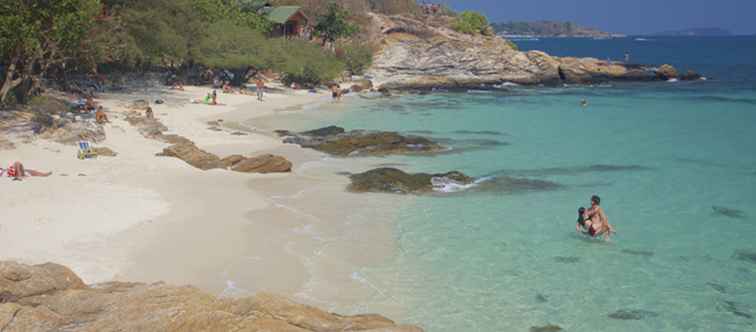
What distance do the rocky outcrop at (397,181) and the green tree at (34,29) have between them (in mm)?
12111

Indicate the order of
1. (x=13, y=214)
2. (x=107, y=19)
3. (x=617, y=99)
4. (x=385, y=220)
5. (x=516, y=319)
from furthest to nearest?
(x=617, y=99) < (x=107, y=19) < (x=385, y=220) < (x=13, y=214) < (x=516, y=319)

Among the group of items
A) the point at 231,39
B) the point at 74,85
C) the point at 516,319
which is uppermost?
the point at 231,39

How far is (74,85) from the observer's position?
1425 inches

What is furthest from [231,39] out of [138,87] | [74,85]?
[74,85]

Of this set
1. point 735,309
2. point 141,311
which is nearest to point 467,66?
point 735,309

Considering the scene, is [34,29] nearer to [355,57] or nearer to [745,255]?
[745,255]

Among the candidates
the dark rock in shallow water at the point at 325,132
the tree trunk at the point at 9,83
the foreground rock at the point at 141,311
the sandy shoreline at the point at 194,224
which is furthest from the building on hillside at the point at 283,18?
the foreground rock at the point at 141,311

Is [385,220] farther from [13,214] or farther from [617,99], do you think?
[617,99]

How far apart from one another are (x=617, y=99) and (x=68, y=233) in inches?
2033

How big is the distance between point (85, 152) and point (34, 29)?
17.9 feet

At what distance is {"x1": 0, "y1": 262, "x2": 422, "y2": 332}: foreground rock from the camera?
6.66m

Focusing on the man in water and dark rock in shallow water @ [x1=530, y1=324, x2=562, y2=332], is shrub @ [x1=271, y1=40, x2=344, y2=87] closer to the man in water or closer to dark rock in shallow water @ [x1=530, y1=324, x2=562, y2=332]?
the man in water

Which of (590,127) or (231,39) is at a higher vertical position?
(231,39)

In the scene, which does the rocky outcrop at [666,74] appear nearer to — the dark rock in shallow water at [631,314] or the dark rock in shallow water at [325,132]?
the dark rock in shallow water at [325,132]
